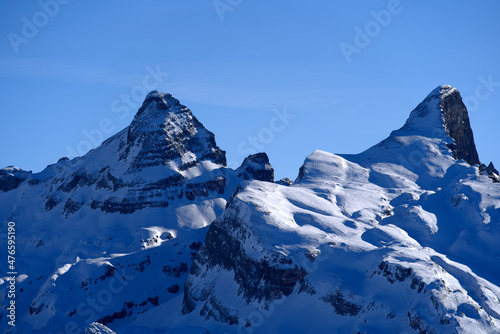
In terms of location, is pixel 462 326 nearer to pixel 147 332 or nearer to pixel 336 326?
pixel 336 326

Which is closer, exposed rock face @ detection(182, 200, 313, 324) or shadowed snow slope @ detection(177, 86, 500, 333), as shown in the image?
shadowed snow slope @ detection(177, 86, 500, 333)

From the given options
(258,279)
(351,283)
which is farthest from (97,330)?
(351,283)

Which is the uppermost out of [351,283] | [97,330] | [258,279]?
[97,330]

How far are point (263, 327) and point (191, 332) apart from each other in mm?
18663

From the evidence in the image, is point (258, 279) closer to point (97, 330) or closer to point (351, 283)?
point (351, 283)

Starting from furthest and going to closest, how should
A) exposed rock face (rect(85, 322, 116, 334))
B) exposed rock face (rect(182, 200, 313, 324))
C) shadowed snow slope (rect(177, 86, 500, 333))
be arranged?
exposed rock face (rect(182, 200, 313, 324))
exposed rock face (rect(85, 322, 116, 334))
shadowed snow slope (rect(177, 86, 500, 333))

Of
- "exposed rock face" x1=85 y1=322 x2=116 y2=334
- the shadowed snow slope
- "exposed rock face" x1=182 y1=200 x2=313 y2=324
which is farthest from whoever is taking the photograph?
"exposed rock face" x1=182 y1=200 x2=313 y2=324

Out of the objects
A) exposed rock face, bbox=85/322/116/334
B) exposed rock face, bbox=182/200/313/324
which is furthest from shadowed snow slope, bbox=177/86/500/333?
exposed rock face, bbox=85/322/116/334

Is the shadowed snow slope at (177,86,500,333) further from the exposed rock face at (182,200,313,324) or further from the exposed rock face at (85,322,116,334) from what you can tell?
the exposed rock face at (85,322,116,334)

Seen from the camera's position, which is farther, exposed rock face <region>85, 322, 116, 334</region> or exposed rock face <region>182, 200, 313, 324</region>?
exposed rock face <region>182, 200, 313, 324</region>

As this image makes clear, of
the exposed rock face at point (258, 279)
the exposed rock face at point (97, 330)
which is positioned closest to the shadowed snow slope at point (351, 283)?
the exposed rock face at point (258, 279)

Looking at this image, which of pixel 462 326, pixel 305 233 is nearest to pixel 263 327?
pixel 305 233

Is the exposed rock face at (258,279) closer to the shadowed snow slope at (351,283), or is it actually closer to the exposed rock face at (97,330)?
the shadowed snow slope at (351,283)

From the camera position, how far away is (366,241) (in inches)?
7618
